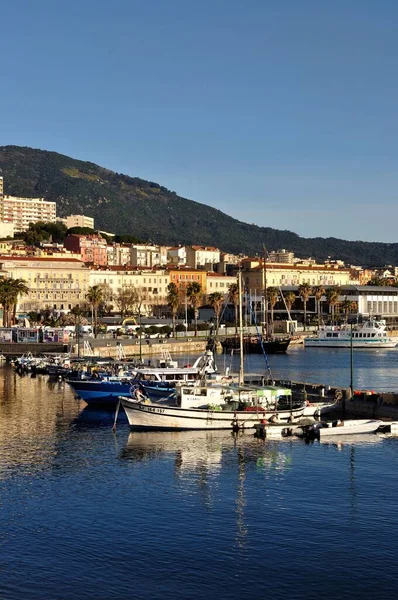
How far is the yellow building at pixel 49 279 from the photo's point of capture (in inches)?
5753

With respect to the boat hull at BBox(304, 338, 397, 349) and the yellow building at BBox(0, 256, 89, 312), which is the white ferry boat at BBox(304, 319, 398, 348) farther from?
the yellow building at BBox(0, 256, 89, 312)

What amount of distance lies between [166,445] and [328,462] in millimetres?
7711

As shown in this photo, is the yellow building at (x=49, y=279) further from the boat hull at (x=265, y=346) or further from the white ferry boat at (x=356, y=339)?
the boat hull at (x=265, y=346)

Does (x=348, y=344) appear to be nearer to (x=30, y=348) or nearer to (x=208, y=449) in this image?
(x=30, y=348)

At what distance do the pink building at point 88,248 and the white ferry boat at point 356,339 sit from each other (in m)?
66.2

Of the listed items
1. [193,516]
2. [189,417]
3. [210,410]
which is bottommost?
[193,516]

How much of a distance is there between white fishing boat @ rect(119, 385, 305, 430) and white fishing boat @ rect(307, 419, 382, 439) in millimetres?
2129

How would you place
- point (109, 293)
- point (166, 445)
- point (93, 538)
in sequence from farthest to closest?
point (109, 293) → point (166, 445) → point (93, 538)

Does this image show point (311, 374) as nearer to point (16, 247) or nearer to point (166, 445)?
point (166, 445)

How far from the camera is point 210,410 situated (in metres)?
45.3

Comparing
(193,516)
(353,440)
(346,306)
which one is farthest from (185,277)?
(193,516)

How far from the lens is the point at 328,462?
38312 mm

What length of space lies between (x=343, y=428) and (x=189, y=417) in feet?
23.4

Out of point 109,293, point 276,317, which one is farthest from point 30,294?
point 276,317
